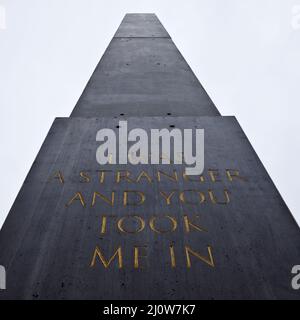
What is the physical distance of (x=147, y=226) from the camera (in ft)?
16.3

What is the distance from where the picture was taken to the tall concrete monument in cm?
413

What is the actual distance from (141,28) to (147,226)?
38.4 feet

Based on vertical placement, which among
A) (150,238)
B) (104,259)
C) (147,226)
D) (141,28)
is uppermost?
(141,28)

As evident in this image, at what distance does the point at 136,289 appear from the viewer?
4.05 metres

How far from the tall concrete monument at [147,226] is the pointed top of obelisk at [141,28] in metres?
7.20

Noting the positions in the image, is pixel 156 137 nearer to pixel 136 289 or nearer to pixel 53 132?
pixel 53 132

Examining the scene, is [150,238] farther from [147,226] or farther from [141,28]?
[141,28]

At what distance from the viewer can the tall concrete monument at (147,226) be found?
413 centimetres

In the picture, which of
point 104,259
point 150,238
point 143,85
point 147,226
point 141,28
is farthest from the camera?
point 141,28

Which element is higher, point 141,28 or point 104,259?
point 141,28

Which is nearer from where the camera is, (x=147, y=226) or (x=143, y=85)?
(x=147, y=226)

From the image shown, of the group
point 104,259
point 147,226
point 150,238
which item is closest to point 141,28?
point 147,226

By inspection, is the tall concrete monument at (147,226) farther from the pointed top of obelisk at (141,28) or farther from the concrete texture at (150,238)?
the pointed top of obelisk at (141,28)
